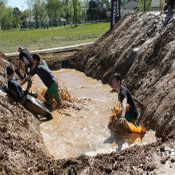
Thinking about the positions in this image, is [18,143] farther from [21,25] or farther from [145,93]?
[21,25]

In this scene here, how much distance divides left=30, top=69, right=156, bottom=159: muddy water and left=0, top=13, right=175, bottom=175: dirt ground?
400 mm

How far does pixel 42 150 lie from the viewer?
7.05 metres

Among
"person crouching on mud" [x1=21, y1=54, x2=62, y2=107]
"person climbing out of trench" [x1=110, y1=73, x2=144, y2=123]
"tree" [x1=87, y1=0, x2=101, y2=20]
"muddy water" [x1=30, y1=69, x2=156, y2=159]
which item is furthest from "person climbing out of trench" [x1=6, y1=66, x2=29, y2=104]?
"tree" [x1=87, y1=0, x2=101, y2=20]

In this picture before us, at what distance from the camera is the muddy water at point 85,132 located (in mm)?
7797

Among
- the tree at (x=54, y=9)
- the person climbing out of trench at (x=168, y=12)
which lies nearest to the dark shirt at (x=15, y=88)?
the person climbing out of trench at (x=168, y=12)

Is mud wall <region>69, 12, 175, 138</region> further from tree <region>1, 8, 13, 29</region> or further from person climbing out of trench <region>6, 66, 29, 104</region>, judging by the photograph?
tree <region>1, 8, 13, 29</region>

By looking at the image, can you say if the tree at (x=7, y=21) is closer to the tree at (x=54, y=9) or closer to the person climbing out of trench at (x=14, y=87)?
the tree at (x=54, y=9)

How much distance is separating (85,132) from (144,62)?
192 inches

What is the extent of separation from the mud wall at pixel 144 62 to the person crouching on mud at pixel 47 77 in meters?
2.74

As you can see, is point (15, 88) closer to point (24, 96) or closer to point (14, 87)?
point (14, 87)

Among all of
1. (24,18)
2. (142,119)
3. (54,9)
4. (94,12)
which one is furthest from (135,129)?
(24,18)

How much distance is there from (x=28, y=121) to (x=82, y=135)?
4.69ft

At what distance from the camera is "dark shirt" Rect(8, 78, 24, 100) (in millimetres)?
8469

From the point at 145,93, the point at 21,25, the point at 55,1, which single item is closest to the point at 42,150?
the point at 145,93
